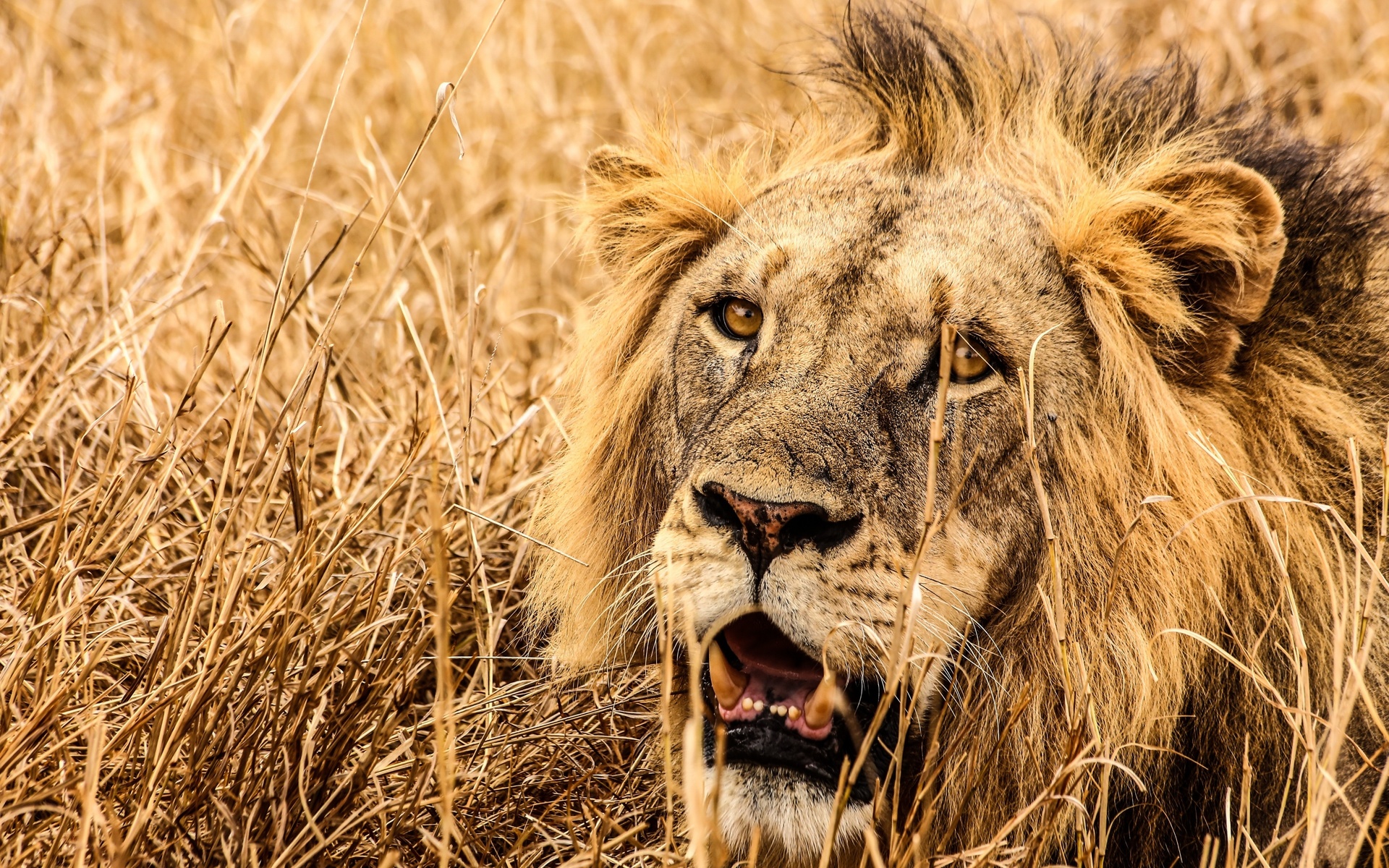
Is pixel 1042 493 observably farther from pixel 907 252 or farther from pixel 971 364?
pixel 907 252

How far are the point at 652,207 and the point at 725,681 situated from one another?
4.08 feet

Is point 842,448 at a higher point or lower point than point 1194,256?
lower

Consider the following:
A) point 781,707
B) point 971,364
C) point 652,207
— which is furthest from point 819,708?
point 652,207

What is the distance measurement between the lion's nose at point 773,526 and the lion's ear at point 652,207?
36.0 inches

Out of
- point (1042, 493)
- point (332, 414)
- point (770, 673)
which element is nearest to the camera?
point (1042, 493)

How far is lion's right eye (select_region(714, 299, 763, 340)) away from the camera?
10.1 feet

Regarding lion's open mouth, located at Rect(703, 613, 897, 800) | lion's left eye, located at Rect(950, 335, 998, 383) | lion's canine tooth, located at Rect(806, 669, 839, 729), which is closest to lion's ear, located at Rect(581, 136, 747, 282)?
lion's left eye, located at Rect(950, 335, 998, 383)

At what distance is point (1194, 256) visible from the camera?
285 cm

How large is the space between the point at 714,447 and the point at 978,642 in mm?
653

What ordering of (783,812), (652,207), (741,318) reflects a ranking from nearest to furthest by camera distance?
(783,812) → (741,318) → (652,207)

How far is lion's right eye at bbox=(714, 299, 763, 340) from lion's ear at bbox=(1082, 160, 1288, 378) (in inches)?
28.7

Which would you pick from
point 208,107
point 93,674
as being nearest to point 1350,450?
point 93,674

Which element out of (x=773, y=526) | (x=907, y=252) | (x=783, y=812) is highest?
(x=907, y=252)

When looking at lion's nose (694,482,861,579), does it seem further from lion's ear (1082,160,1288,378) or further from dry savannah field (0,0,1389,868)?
lion's ear (1082,160,1288,378)
